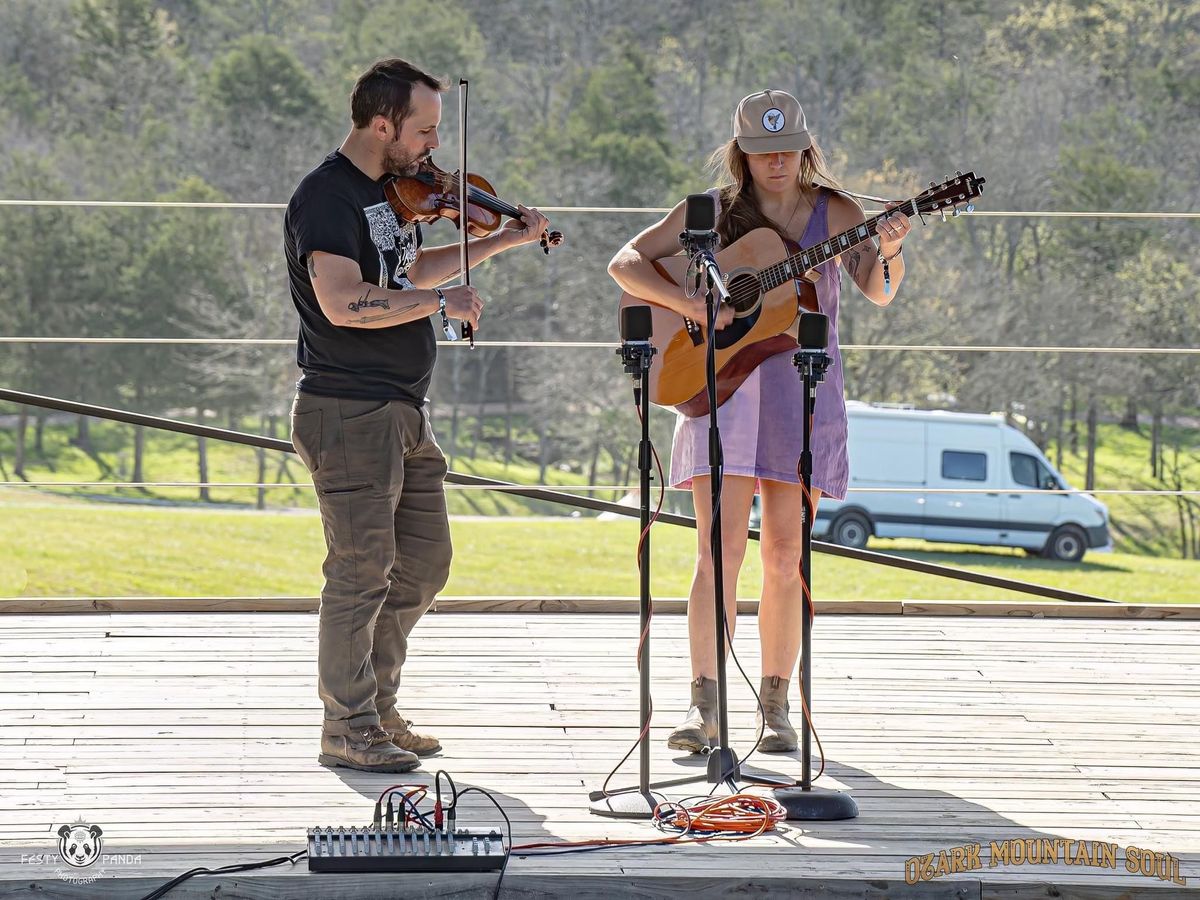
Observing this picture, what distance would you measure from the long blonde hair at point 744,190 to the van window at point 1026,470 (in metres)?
21.1

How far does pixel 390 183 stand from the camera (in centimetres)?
255

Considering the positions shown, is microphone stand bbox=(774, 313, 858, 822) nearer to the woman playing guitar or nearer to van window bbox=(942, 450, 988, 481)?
the woman playing guitar

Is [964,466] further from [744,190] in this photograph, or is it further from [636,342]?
[636,342]

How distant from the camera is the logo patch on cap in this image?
267 centimetres

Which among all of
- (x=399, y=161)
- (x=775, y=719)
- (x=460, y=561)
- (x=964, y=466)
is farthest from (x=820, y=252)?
(x=964, y=466)

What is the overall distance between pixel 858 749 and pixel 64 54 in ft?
86.0

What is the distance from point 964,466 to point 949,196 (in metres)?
21.1

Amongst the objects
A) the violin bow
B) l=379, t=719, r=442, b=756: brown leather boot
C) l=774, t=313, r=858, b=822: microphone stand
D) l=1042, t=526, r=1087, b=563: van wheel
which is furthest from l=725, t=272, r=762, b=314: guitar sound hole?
l=1042, t=526, r=1087, b=563: van wheel

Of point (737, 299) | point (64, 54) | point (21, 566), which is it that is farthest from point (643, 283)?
point (64, 54)

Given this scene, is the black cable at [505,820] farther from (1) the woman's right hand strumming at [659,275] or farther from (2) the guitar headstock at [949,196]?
(2) the guitar headstock at [949,196]

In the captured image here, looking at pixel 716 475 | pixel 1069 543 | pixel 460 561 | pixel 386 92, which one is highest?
pixel 386 92

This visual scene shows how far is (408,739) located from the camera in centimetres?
270

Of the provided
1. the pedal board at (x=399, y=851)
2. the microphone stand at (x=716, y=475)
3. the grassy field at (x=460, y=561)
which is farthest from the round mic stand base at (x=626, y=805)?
the grassy field at (x=460, y=561)

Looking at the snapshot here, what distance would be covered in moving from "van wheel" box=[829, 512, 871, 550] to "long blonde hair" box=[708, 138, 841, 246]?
2018cm
